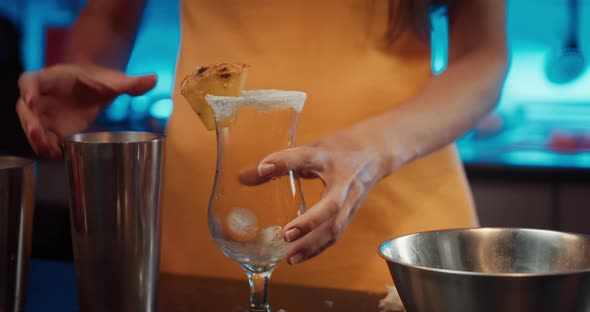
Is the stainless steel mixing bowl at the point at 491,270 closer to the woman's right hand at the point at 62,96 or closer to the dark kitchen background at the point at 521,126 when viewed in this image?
the woman's right hand at the point at 62,96

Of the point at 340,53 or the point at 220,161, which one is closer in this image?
the point at 220,161

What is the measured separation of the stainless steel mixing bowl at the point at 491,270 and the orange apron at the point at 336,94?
429 mm

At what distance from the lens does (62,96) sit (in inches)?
40.1

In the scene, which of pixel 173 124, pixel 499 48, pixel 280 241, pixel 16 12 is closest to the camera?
pixel 280 241

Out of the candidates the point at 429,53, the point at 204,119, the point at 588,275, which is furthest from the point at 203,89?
the point at 429,53

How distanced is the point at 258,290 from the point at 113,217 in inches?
6.5

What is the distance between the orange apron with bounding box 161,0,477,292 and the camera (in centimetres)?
118

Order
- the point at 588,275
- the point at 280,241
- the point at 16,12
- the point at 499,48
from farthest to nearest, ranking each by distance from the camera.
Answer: the point at 16,12, the point at 499,48, the point at 280,241, the point at 588,275

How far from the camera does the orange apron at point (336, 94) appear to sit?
46.6 inches

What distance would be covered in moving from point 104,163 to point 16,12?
2.41m

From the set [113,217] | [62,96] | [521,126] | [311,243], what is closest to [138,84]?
[62,96]

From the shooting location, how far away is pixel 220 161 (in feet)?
2.50

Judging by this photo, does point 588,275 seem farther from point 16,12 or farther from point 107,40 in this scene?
point 16,12

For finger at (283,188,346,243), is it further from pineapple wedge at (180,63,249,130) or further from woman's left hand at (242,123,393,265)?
pineapple wedge at (180,63,249,130)
